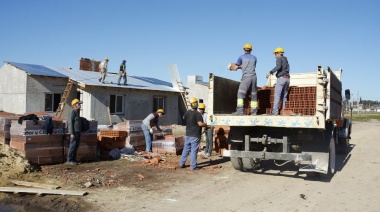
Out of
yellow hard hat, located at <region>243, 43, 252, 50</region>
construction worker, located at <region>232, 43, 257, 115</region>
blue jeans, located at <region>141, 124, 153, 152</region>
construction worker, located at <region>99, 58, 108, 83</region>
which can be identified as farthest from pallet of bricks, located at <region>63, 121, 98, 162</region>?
construction worker, located at <region>99, 58, 108, 83</region>

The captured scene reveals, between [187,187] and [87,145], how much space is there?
3.72 meters

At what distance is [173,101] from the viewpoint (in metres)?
25.1

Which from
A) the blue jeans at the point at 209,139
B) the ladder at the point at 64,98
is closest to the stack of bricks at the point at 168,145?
the blue jeans at the point at 209,139

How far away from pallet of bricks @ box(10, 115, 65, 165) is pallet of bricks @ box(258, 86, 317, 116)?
17.7 ft

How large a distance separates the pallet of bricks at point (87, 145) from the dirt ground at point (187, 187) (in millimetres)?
323

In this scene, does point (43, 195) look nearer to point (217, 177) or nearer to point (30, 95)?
point (217, 177)

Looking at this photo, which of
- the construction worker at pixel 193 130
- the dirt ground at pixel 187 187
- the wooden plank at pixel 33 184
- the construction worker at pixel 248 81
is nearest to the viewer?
the dirt ground at pixel 187 187

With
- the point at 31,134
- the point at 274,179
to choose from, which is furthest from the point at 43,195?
the point at 274,179

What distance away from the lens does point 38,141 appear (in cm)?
829

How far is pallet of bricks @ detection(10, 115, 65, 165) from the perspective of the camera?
8.10 meters

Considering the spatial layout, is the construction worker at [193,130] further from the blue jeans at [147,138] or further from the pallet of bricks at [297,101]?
the blue jeans at [147,138]

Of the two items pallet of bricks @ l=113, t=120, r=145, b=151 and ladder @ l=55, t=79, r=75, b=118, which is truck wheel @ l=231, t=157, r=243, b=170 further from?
ladder @ l=55, t=79, r=75, b=118

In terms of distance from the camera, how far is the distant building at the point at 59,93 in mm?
18484

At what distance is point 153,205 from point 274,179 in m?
3.35
